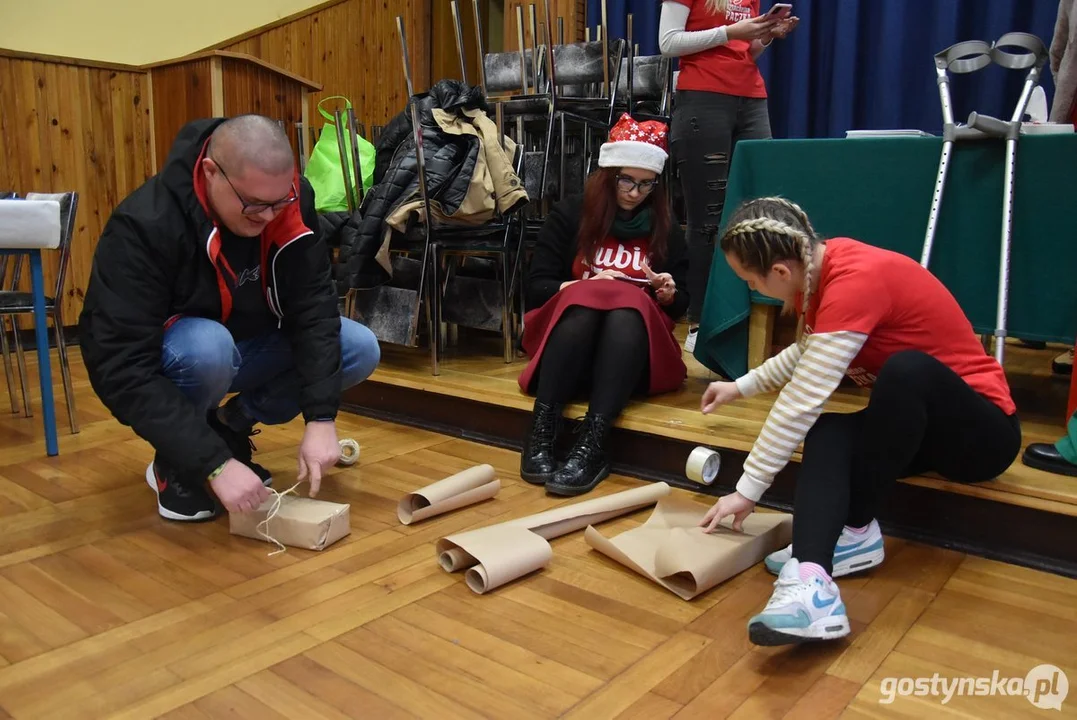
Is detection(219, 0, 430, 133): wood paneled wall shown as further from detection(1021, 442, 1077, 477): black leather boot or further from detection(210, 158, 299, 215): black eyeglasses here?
detection(1021, 442, 1077, 477): black leather boot

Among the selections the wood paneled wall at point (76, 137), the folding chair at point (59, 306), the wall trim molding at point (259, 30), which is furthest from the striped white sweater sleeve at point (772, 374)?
the wall trim molding at point (259, 30)

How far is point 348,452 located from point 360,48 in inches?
150

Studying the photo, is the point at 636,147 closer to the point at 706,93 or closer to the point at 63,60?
the point at 706,93

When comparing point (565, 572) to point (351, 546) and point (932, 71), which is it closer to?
point (351, 546)

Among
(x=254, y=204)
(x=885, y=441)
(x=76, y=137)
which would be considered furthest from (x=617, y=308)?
(x=76, y=137)

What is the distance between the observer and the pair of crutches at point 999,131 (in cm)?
180

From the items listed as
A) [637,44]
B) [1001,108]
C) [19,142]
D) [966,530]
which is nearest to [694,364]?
[966,530]

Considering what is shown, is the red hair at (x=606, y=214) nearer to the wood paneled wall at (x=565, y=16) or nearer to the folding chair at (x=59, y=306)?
the folding chair at (x=59, y=306)

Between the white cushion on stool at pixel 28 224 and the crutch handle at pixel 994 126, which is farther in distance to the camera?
the white cushion on stool at pixel 28 224

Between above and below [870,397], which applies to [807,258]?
above

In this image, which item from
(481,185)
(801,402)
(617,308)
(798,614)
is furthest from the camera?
(481,185)

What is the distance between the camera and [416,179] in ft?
8.44

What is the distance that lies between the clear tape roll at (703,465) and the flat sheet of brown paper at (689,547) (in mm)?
102

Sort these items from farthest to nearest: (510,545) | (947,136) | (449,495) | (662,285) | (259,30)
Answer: (259,30), (662,285), (947,136), (449,495), (510,545)
